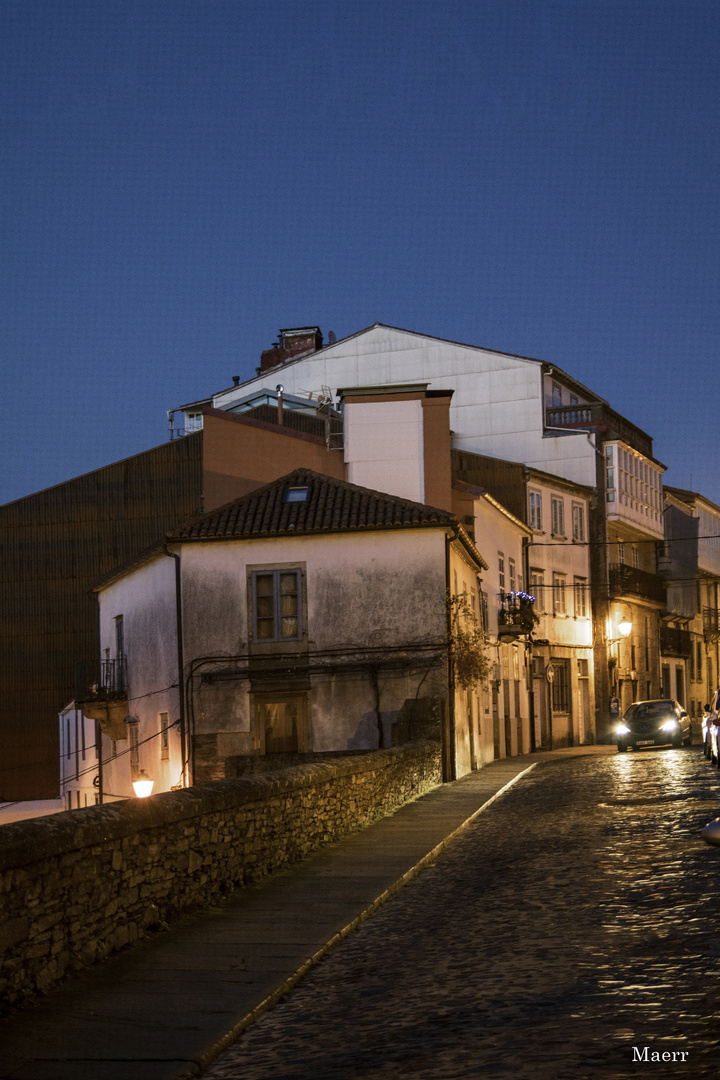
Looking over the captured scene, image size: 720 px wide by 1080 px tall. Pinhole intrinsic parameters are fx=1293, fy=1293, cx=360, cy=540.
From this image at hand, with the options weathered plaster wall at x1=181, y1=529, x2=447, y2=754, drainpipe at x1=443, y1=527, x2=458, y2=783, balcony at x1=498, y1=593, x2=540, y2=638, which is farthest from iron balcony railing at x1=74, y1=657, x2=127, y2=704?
balcony at x1=498, y1=593, x2=540, y2=638

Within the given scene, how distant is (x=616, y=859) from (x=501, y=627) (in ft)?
91.6

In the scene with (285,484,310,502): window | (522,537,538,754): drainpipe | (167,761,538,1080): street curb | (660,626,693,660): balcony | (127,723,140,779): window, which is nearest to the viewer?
(167,761,538,1080): street curb

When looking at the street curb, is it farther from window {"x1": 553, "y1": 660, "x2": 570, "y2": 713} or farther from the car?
window {"x1": 553, "y1": 660, "x2": 570, "y2": 713}

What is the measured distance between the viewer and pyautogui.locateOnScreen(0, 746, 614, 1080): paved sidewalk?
6543 millimetres

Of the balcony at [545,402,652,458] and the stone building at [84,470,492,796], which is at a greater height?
the balcony at [545,402,652,458]

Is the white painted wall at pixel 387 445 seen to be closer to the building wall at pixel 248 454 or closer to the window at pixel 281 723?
the building wall at pixel 248 454

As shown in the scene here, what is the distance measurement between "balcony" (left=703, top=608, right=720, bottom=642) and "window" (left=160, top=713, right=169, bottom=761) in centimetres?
4667

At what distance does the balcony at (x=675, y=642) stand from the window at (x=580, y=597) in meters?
10.9

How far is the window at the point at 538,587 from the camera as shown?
48344 mm

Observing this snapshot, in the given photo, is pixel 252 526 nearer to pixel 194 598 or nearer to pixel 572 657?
pixel 194 598

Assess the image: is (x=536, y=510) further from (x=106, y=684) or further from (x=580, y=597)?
(x=106, y=684)

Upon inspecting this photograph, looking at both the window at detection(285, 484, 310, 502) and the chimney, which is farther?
the chimney

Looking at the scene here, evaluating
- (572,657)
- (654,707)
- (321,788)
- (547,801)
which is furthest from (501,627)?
Result: (321,788)

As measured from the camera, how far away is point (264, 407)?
47125 mm
